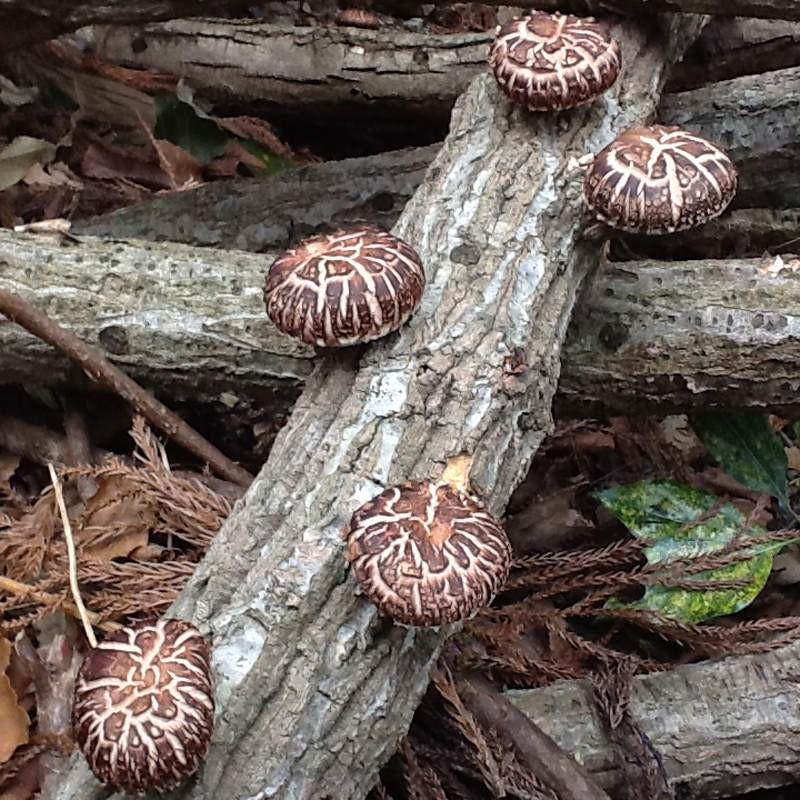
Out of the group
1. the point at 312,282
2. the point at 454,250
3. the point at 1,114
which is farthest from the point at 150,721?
the point at 1,114

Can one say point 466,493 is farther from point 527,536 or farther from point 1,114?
point 1,114

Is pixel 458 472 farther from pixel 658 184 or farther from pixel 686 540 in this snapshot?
pixel 686 540

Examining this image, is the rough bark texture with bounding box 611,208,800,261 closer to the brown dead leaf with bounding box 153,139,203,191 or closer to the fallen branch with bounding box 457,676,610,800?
the brown dead leaf with bounding box 153,139,203,191

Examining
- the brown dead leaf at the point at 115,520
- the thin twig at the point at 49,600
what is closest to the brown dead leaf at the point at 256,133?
the brown dead leaf at the point at 115,520

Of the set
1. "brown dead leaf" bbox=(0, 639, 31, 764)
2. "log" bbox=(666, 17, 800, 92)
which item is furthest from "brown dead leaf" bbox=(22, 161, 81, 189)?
"log" bbox=(666, 17, 800, 92)

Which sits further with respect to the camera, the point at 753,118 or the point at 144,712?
the point at 753,118

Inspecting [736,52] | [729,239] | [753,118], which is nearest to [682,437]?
[729,239]
